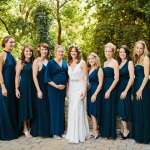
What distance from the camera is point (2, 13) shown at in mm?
13906

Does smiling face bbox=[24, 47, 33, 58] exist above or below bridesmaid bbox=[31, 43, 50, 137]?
above

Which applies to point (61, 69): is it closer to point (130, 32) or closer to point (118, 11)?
point (130, 32)

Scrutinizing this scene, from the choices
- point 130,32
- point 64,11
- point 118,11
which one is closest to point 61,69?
point 130,32

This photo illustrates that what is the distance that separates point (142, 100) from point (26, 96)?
2.60 m

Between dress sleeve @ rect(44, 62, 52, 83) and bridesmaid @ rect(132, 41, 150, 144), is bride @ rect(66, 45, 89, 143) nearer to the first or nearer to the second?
dress sleeve @ rect(44, 62, 52, 83)

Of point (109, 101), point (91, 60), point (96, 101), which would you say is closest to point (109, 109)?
point (109, 101)

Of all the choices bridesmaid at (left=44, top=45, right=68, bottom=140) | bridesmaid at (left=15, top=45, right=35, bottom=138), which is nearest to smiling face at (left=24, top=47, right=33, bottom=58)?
bridesmaid at (left=15, top=45, right=35, bottom=138)

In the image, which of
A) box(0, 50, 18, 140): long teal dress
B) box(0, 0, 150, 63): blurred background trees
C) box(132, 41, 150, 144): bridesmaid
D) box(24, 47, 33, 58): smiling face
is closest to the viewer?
box(132, 41, 150, 144): bridesmaid

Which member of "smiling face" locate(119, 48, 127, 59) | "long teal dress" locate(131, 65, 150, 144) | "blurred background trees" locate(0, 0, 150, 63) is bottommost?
"long teal dress" locate(131, 65, 150, 144)

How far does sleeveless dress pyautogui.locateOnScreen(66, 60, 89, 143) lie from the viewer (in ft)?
13.2

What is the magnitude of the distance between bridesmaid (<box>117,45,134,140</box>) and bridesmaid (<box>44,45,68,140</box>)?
128 cm

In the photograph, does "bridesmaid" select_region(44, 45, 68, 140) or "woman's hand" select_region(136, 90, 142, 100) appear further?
"bridesmaid" select_region(44, 45, 68, 140)

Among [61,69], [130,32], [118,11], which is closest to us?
[61,69]

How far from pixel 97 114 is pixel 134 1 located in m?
4.99
